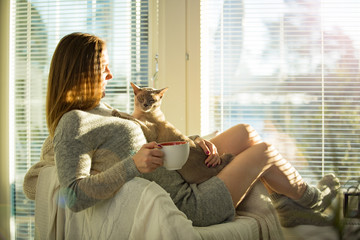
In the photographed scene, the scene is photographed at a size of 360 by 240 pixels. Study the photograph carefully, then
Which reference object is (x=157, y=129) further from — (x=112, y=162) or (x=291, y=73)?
(x=291, y=73)

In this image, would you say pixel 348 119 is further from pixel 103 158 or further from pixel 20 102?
pixel 20 102

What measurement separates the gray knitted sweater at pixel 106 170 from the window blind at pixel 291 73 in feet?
3.74

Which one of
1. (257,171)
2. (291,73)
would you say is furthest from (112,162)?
(291,73)

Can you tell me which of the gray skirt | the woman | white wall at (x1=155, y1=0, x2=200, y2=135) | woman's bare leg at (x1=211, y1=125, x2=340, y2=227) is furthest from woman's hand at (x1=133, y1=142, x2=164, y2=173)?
white wall at (x1=155, y1=0, x2=200, y2=135)

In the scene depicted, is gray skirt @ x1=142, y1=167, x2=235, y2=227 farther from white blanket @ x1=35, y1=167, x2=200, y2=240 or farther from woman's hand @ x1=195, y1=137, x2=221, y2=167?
white blanket @ x1=35, y1=167, x2=200, y2=240

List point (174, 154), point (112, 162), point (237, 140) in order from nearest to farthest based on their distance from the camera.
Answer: point (174, 154) → point (112, 162) → point (237, 140)

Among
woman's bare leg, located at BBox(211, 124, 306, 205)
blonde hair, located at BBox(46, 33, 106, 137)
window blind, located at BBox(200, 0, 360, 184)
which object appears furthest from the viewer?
window blind, located at BBox(200, 0, 360, 184)

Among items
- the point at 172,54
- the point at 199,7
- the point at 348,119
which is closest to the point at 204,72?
Answer: the point at 172,54

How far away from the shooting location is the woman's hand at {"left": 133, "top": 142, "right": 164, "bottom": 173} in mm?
1080

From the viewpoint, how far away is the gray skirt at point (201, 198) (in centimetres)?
131

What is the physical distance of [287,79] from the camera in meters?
2.41

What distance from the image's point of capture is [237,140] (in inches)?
63.9

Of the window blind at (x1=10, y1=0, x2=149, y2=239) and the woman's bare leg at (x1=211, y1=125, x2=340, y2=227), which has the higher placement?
the window blind at (x1=10, y1=0, x2=149, y2=239)

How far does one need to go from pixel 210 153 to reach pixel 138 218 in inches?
20.0
